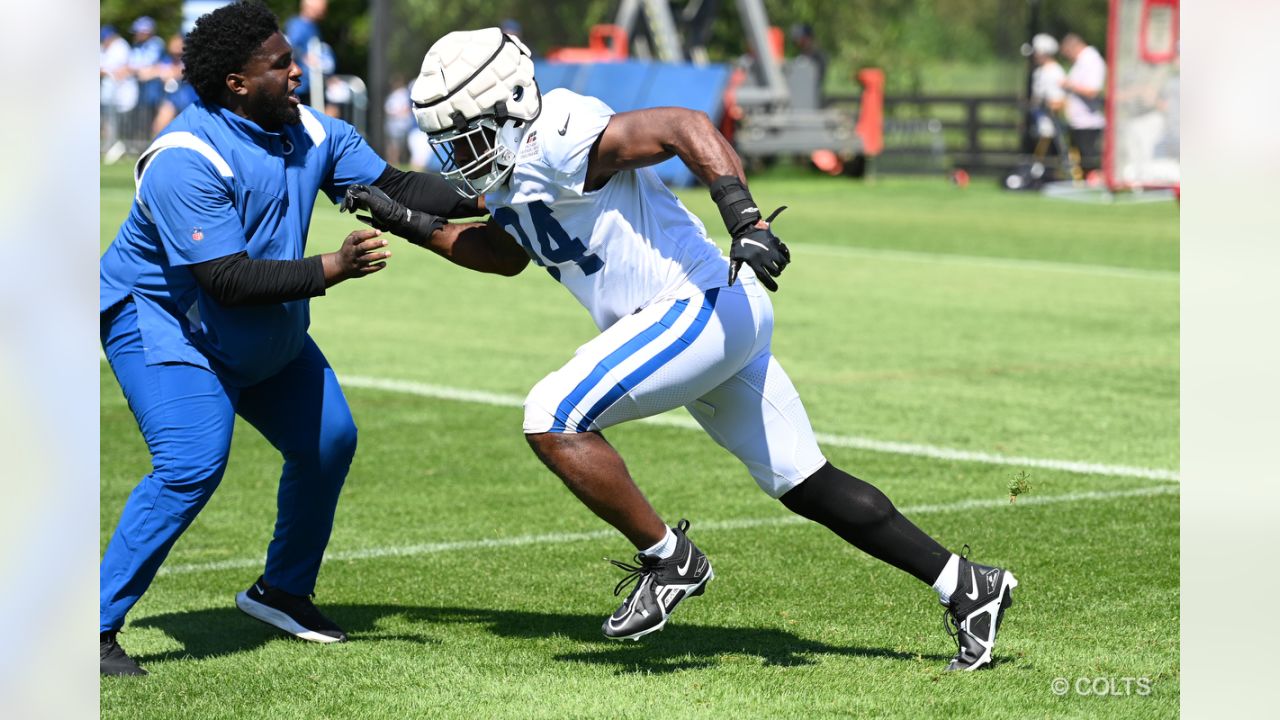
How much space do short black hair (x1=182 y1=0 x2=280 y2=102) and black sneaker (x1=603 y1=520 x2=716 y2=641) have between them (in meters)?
1.84

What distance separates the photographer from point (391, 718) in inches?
178

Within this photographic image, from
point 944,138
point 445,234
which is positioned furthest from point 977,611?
point 944,138

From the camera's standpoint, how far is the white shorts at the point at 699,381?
15.5ft

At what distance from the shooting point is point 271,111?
5.12 m

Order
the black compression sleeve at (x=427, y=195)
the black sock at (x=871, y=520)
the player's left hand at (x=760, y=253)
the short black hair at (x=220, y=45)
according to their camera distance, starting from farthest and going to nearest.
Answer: the black compression sleeve at (x=427, y=195) → the short black hair at (x=220, y=45) → the black sock at (x=871, y=520) → the player's left hand at (x=760, y=253)

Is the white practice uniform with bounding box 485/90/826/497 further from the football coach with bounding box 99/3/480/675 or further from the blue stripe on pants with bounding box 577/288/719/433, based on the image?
the football coach with bounding box 99/3/480/675

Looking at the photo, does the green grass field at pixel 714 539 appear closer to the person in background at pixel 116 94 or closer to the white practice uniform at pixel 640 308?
the white practice uniform at pixel 640 308

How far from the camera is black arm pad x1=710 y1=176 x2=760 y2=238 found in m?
4.41

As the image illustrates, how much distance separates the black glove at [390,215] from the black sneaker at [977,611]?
6.11ft

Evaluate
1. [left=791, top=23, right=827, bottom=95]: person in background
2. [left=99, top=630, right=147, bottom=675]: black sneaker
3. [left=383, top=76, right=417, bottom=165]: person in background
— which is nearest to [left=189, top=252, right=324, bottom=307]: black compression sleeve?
[left=99, top=630, right=147, bottom=675]: black sneaker

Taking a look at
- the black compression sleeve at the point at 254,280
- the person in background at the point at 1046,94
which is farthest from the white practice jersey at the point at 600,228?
the person in background at the point at 1046,94

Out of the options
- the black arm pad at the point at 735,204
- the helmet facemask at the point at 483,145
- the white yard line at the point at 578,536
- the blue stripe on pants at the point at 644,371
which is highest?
the helmet facemask at the point at 483,145

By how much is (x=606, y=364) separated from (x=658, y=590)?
67cm

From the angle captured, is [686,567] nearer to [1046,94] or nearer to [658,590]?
Result: [658,590]
